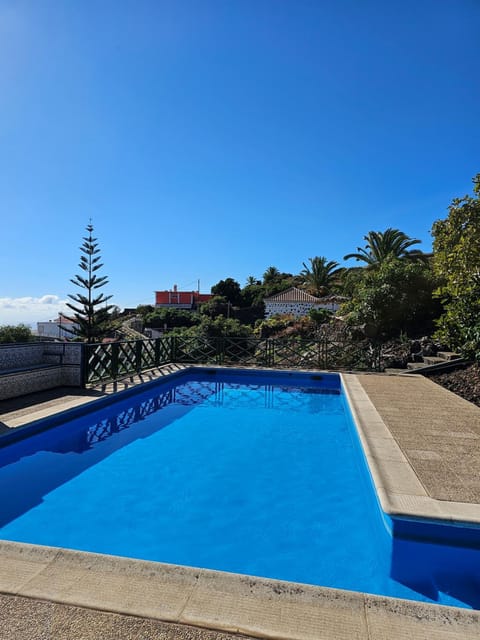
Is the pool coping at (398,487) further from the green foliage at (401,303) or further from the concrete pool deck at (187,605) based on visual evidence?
the green foliage at (401,303)

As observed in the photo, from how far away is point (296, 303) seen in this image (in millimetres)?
26875

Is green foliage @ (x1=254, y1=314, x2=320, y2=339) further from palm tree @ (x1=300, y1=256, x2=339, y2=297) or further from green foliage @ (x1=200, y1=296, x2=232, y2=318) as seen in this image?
green foliage @ (x1=200, y1=296, x2=232, y2=318)

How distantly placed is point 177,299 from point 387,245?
29.6 m

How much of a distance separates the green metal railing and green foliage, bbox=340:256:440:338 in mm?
1547

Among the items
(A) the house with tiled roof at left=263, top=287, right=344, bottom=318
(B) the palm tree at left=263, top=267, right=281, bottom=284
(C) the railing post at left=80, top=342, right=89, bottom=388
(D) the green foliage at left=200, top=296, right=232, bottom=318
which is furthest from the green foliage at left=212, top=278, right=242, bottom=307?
(C) the railing post at left=80, top=342, right=89, bottom=388

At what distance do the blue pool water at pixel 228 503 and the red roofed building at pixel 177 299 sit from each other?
3945 cm

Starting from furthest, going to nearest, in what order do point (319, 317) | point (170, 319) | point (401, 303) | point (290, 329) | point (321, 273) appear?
point (170, 319)
point (321, 273)
point (290, 329)
point (319, 317)
point (401, 303)

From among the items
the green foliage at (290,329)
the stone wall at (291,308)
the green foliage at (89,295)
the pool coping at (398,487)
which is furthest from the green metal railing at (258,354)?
the stone wall at (291,308)

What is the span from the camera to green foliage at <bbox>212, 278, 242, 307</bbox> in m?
38.1

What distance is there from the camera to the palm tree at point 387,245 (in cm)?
2200

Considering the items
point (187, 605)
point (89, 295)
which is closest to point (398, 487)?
point (187, 605)

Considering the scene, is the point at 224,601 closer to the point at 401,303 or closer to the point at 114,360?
the point at 114,360

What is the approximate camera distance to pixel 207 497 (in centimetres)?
365

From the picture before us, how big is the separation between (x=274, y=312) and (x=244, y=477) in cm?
2421
